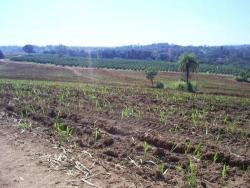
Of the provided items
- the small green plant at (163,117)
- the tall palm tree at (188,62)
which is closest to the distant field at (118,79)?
the tall palm tree at (188,62)

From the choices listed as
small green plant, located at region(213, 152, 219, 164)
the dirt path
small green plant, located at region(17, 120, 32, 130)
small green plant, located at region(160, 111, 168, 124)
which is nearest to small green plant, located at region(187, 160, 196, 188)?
small green plant, located at region(213, 152, 219, 164)

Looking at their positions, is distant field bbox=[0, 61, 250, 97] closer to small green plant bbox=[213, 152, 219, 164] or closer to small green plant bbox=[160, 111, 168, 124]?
small green plant bbox=[160, 111, 168, 124]

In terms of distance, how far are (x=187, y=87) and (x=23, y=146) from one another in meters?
30.0

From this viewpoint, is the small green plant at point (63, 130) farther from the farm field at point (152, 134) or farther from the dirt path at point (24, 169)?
the dirt path at point (24, 169)

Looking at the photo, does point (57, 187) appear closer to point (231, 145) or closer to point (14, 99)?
point (231, 145)

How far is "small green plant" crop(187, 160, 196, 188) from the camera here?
709 centimetres

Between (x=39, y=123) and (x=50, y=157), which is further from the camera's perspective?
(x=39, y=123)

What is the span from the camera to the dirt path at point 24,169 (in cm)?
737

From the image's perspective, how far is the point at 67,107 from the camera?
47.2ft

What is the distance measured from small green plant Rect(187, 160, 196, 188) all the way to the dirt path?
2.44 metres

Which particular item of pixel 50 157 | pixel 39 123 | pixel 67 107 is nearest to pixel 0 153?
pixel 50 157

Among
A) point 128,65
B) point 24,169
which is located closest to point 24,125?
point 24,169

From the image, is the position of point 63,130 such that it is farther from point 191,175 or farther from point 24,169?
point 191,175

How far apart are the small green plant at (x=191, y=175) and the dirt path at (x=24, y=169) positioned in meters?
2.44
